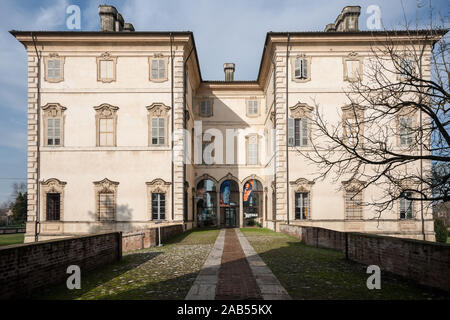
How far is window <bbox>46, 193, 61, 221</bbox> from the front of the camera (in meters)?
20.9

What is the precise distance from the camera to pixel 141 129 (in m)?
21.2

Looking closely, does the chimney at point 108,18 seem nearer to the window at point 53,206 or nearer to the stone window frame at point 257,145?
the window at point 53,206

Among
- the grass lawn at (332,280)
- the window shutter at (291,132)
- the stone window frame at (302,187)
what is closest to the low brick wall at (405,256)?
the grass lawn at (332,280)

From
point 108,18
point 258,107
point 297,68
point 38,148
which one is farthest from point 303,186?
point 108,18

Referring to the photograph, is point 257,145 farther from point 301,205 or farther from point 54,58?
point 54,58

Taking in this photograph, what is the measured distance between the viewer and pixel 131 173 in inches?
825

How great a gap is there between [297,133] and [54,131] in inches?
633

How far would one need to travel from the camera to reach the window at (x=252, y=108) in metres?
28.8

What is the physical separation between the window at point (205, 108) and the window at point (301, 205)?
11.6m

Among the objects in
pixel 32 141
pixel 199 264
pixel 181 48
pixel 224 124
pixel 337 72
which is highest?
pixel 181 48

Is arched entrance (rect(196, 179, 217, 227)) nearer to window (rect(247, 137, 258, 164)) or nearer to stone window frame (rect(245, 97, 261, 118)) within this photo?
window (rect(247, 137, 258, 164))
